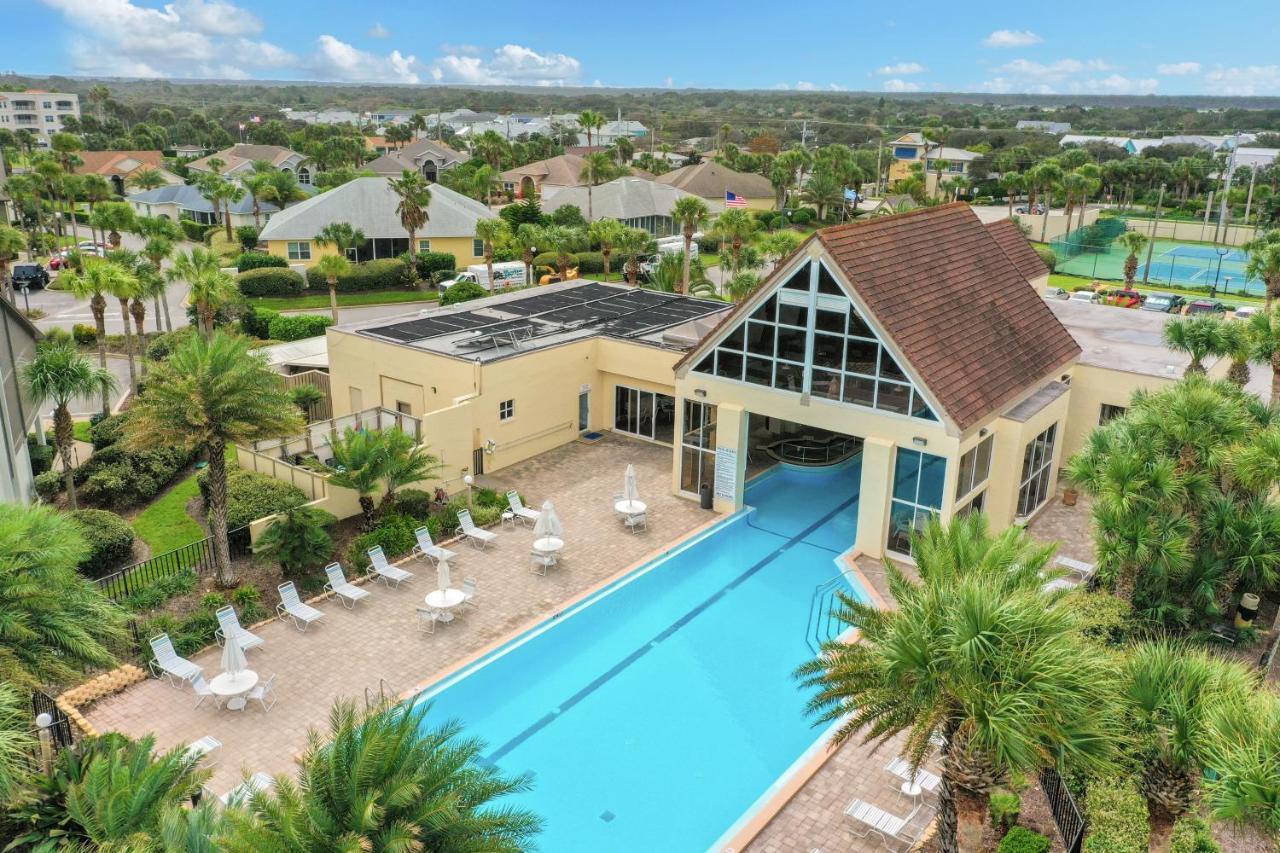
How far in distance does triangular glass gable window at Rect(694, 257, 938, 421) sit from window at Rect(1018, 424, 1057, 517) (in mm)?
4123

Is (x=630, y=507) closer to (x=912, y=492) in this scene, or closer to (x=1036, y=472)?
(x=912, y=492)

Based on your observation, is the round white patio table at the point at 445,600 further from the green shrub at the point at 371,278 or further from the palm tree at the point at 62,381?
the green shrub at the point at 371,278

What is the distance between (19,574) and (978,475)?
1827cm

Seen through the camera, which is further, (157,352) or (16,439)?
(157,352)

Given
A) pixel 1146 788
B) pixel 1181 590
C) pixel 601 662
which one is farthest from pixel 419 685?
pixel 1181 590

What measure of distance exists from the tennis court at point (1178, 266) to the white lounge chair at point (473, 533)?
52.5 meters

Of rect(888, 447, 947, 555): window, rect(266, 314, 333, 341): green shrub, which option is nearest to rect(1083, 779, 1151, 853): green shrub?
rect(888, 447, 947, 555): window

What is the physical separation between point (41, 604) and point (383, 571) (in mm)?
9124

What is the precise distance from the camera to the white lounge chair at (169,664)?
1625 centimetres

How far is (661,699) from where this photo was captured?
54.7 ft

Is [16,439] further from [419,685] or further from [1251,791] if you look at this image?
[1251,791]

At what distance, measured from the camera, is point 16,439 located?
2161cm

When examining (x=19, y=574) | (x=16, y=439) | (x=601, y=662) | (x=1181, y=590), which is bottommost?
(x=601, y=662)

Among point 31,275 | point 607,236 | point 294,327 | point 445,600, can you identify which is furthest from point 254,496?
point 31,275
